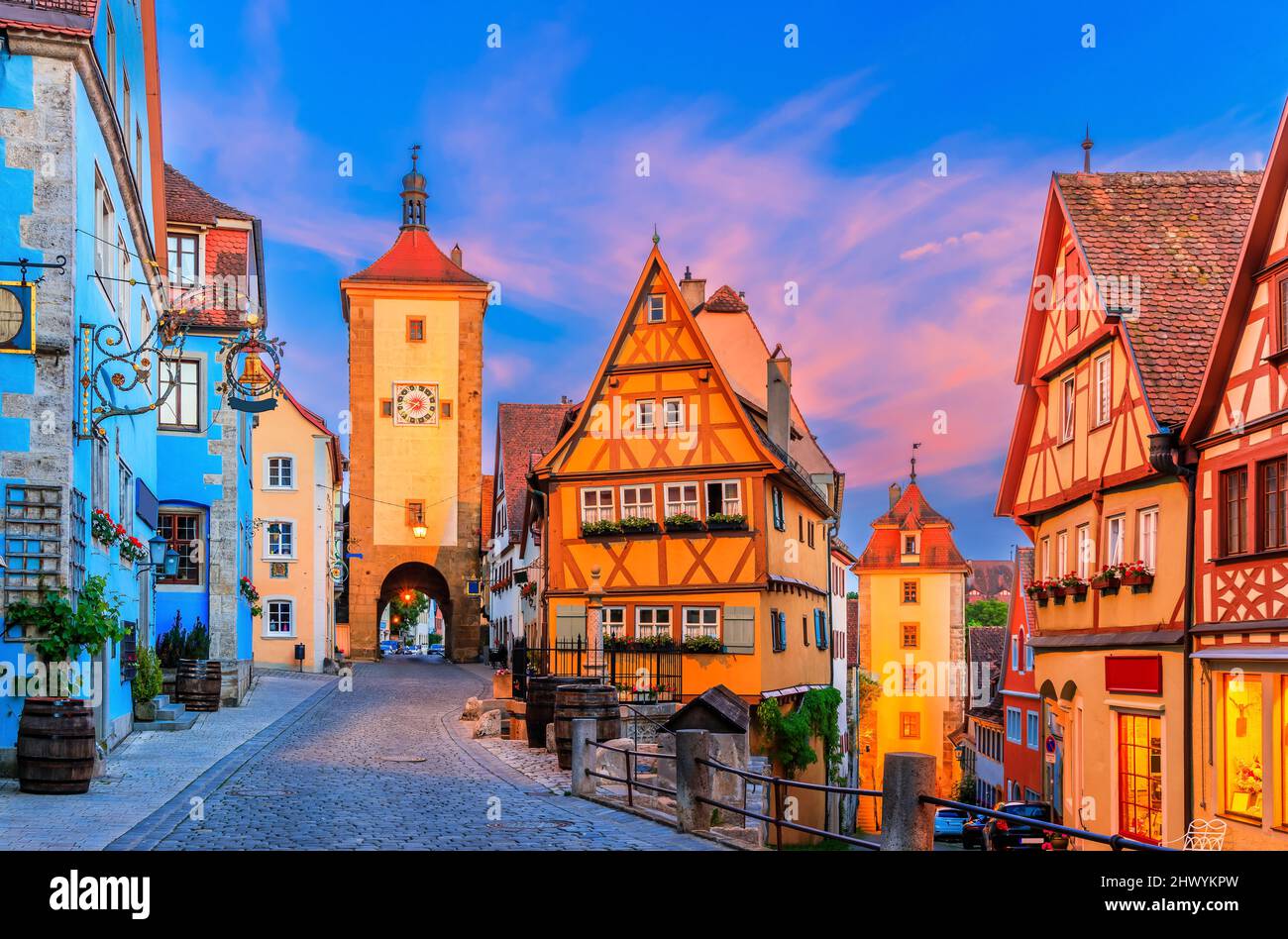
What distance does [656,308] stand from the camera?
31.0 metres

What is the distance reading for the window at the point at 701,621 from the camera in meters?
30.1

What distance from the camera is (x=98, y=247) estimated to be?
18125 millimetres

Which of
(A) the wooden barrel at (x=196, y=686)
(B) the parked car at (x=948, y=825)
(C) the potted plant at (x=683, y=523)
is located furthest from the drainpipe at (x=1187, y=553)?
(B) the parked car at (x=948, y=825)

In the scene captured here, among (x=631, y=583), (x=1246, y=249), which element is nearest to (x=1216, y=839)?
(x=1246, y=249)

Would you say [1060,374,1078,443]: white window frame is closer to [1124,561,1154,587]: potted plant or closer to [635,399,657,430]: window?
[1124,561,1154,587]: potted plant

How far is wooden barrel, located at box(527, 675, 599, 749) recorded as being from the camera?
881 inches

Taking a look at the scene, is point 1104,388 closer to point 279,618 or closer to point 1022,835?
point 1022,835

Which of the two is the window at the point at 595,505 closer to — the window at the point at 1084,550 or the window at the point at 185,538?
the window at the point at 185,538

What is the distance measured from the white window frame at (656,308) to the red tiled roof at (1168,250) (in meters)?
9.83

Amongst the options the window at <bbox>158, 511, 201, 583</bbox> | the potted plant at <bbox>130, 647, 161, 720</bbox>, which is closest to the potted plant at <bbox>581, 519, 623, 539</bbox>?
the window at <bbox>158, 511, 201, 583</bbox>

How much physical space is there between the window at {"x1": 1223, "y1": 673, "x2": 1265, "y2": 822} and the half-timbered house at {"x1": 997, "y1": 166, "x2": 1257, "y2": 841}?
1.04m

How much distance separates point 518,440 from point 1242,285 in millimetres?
42694
